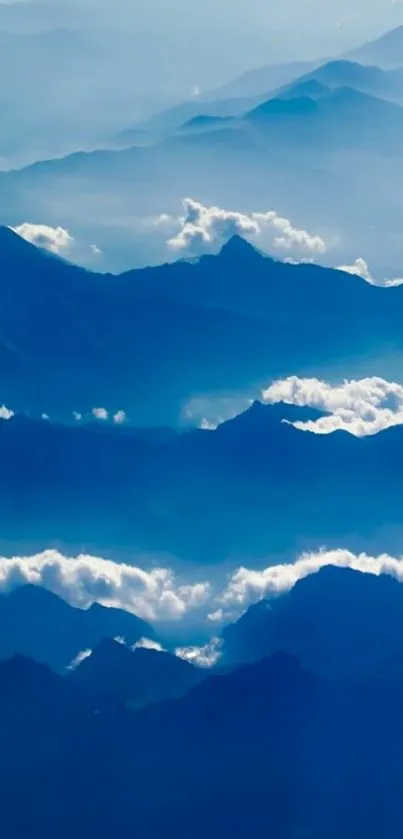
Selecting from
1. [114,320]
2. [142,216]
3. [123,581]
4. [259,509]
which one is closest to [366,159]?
[142,216]

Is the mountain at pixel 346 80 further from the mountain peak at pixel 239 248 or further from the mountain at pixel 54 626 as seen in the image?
the mountain at pixel 54 626

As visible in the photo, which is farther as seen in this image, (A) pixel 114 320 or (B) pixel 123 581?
(A) pixel 114 320

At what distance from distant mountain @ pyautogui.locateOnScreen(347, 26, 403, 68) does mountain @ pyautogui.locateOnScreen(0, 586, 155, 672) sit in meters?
75.5

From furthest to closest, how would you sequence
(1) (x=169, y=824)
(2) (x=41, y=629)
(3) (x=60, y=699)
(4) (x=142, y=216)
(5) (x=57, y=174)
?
(5) (x=57, y=174)
(4) (x=142, y=216)
(2) (x=41, y=629)
(3) (x=60, y=699)
(1) (x=169, y=824)

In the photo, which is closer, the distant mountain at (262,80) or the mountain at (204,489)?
the mountain at (204,489)

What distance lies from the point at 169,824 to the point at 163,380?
38301 mm

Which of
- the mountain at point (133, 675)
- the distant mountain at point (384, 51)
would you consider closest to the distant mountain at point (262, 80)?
the distant mountain at point (384, 51)

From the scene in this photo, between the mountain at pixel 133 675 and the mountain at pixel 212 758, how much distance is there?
32.3 inches

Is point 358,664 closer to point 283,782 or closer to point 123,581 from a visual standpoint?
point 283,782

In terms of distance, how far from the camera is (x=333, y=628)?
53.4m

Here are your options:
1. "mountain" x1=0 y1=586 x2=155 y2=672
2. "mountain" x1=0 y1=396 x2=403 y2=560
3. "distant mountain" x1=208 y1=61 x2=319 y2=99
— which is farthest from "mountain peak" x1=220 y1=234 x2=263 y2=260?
"mountain" x1=0 y1=586 x2=155 y2=672

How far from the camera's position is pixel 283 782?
150 ft

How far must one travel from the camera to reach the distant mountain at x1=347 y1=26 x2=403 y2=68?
116188mm

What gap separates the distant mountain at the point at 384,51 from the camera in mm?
116188
